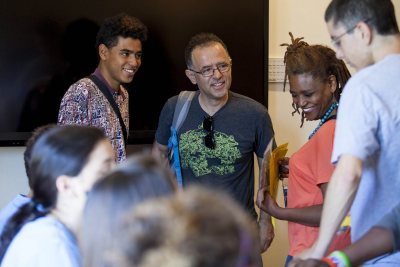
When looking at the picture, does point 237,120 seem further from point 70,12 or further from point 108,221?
point 108,221

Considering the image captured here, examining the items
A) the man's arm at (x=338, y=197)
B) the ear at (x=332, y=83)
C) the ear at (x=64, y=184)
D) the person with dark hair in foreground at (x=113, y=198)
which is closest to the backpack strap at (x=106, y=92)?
the ear at (x=332, y=83)

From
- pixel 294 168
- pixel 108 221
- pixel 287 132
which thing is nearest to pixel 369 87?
pixel 294 168

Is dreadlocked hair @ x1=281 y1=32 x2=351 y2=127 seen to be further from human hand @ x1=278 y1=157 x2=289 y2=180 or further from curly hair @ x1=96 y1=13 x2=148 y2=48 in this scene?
curly hair @ x1=96 y1=13 x2=148 y2=48

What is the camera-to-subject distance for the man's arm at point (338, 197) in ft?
4.76

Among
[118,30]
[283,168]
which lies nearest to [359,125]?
[283,168]

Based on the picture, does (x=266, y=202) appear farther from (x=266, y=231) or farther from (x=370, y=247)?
(x=370, y=247)

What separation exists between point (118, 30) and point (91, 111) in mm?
468

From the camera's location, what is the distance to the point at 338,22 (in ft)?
5.17

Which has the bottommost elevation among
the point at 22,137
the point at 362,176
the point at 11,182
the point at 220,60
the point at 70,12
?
the point at 11,182

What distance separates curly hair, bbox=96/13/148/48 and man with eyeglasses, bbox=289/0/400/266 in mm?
1300

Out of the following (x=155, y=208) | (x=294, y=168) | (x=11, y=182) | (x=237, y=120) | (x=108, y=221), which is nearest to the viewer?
(x=155, y=208)

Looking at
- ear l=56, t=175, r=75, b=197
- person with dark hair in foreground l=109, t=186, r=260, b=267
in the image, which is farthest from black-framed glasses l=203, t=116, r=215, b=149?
person with dark hair in foreground l=109, t=186, r=260, b=267

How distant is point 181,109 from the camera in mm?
2607

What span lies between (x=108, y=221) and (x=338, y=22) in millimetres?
1008
